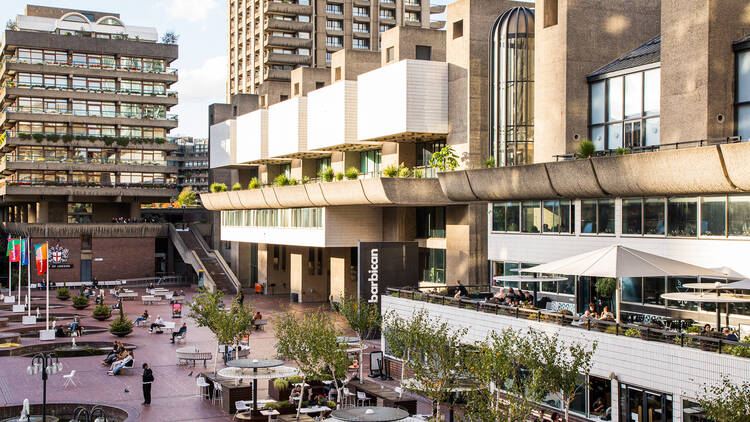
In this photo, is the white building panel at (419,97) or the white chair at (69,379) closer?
the white chair at (69,379)

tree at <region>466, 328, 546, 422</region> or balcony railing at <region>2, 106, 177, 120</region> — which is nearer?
tree at <region>466, 328, 546, 422</region>

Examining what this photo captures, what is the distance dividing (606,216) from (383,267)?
41.0 feet

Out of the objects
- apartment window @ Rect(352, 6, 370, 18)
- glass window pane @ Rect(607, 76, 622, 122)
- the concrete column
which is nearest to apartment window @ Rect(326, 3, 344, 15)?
apartment window @ Rect(352, 6, 370, 18)

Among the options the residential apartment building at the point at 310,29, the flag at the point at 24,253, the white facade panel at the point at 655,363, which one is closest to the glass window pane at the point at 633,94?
the white facade panel at the point at 655,363

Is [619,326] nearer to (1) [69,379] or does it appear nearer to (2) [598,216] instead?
(2) [598,216]

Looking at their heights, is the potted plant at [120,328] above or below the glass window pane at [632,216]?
below

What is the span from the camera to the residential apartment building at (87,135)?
88.0 metres

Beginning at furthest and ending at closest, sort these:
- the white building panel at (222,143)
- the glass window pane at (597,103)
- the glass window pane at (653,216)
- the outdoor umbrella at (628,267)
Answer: the white building panel at (222,143)
the glass window pane at (597,103)
the glass window pane at (653,216)
the outdoor umbrella at (628,267)

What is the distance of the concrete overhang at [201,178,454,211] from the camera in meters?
47.4

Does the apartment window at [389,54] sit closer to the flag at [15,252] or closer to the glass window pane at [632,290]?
the glass window pane at [632,290]

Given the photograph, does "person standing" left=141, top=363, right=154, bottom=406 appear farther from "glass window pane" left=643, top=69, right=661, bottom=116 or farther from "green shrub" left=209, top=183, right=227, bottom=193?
"green shrub" left=209, top=183, right=227, bottom=193

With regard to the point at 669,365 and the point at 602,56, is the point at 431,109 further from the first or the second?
the point at 669,365

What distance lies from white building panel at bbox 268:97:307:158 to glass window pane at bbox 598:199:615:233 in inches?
1433

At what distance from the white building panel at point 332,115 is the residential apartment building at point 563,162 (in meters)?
0.15
